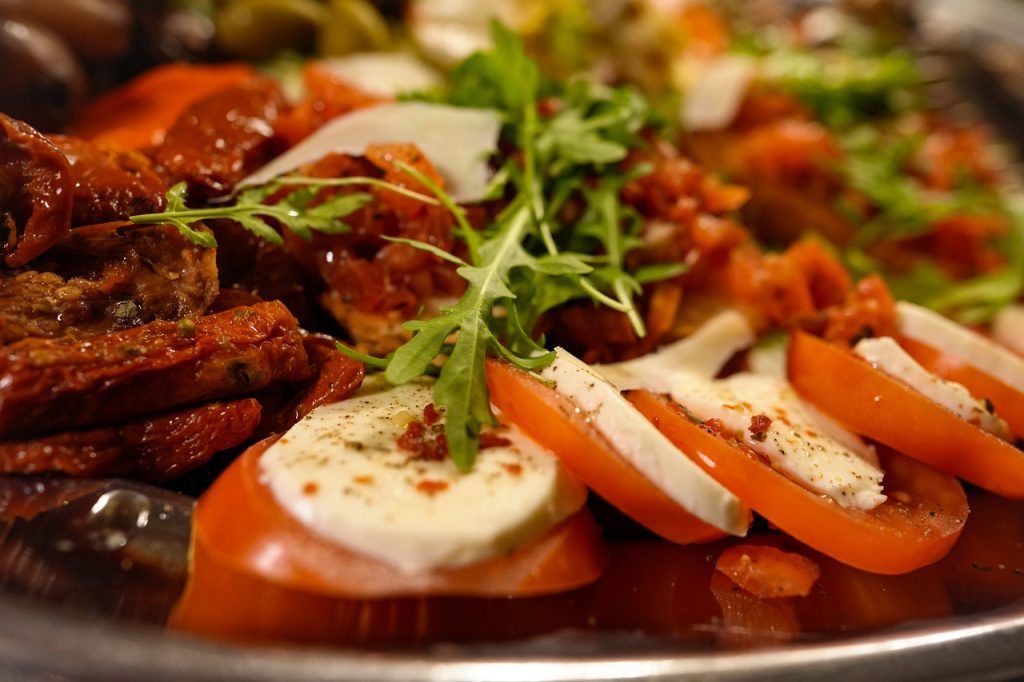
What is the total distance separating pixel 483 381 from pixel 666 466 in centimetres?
34

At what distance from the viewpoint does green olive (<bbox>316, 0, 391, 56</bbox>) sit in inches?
140

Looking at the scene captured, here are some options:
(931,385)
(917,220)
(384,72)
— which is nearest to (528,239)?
(931,385)

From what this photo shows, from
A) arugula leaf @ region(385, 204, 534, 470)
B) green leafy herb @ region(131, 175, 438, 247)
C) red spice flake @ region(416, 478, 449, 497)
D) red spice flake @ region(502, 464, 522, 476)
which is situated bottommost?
red spice flake @ region(502, 464, 522, 476)

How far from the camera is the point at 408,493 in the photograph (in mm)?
1190

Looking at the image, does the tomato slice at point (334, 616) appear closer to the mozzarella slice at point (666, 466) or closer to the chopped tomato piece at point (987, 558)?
the mozzarella slice at point (666, 466)

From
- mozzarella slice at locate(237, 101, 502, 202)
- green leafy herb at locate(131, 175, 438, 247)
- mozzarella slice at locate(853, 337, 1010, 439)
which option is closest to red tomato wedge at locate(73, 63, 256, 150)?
mozzarella slice at locate(237, 101, 502, 202)

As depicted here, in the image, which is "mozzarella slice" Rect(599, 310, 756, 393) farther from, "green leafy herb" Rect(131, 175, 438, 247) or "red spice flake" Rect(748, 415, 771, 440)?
"green leafy herb" Rect(131, 175, 438, 247)

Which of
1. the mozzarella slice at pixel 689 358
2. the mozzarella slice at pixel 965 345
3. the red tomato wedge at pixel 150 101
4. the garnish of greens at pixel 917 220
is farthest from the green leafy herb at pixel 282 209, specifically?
the garnish of greens at pixel 917 220

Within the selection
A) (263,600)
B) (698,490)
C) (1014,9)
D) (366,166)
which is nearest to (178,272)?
(366,166)

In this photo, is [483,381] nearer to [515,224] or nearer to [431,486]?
[431,486]

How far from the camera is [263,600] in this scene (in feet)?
3.66

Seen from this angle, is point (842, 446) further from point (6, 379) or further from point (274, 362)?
point (6, 379)

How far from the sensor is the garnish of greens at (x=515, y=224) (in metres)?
1.43

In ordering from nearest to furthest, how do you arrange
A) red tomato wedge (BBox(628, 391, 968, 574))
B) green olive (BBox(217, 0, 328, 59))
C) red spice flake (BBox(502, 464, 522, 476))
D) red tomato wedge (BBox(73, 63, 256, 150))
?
red spice flake (BBox(502, 464, 522, 476)), red tomato wedge (BBox(628, 391, 968, 574)), red tomato wedge (BBox(73, 63, 256, 150)), green olive (BBox(217, 0, 328, 59))
